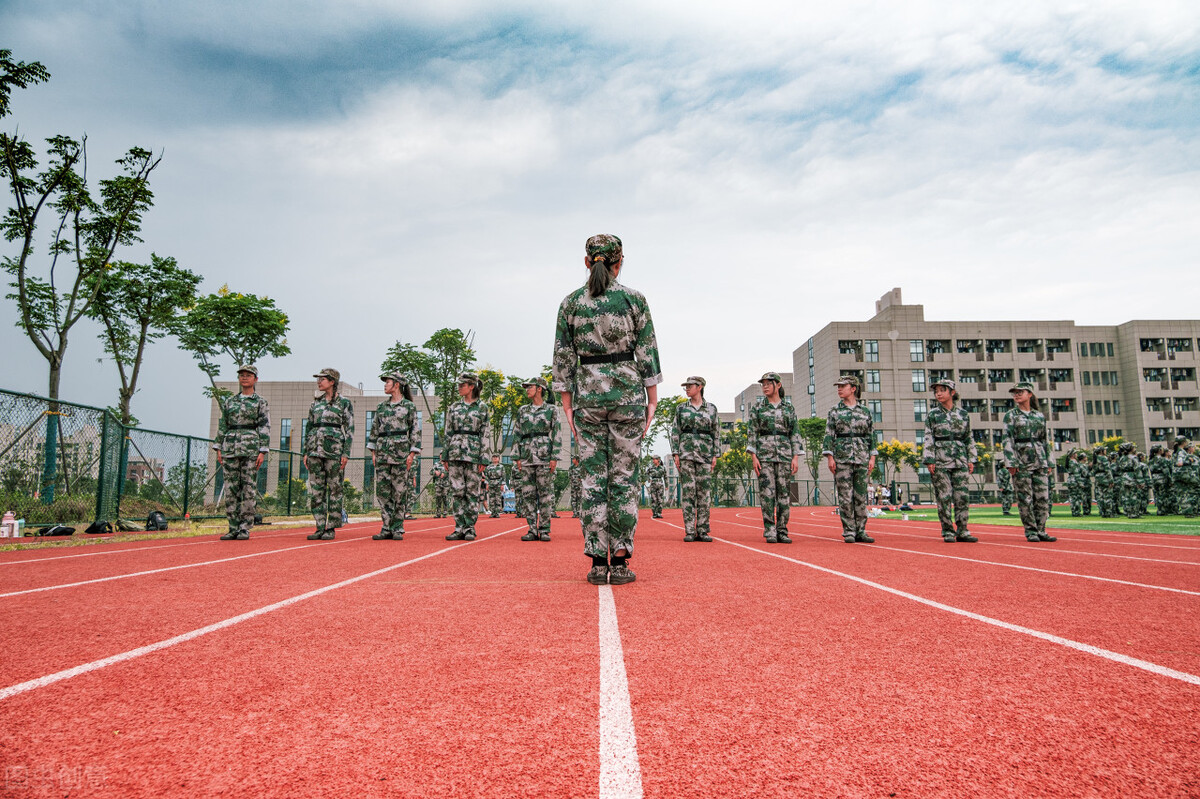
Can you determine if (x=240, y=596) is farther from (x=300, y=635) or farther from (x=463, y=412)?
(x=463, y=412)

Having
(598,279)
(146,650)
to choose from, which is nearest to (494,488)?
(598,279)

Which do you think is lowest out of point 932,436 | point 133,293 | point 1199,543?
point 1199,543

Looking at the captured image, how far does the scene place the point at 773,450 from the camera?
31.9ft

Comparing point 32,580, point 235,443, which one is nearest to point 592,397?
point 32,580

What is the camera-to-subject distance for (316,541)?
366 inches

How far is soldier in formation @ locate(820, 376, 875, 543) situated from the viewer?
9539 millimetres

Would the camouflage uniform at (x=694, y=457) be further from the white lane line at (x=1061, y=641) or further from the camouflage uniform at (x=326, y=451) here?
the white lane line at (x=1061, y=641)

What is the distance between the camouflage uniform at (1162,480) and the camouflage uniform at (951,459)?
44.3 ft

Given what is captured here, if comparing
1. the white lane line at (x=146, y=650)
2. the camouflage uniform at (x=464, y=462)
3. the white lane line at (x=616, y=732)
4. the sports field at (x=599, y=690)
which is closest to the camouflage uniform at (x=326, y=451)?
the camouflage uniform at (x=464, y=462)

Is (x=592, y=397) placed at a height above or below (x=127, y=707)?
above

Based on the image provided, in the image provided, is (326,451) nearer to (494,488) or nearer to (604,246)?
(604,246)

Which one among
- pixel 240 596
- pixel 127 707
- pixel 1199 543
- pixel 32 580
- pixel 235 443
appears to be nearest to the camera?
pixel 127 707

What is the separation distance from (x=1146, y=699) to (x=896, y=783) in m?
1.27

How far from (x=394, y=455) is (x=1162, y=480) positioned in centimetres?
2180
